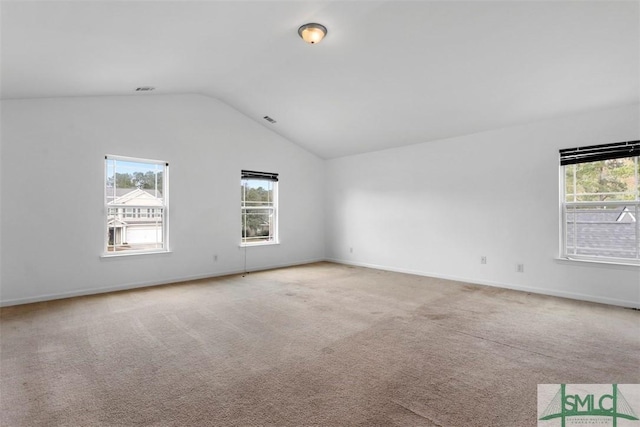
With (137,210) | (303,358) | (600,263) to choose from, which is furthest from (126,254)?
(600,263)

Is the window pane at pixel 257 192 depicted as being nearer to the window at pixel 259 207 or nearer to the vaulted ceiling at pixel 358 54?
the window at pixel 259 207

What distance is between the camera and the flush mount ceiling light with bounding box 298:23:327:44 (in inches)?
129

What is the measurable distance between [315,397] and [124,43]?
11.3 feet

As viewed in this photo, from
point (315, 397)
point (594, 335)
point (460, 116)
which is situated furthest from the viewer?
point (460, 116)

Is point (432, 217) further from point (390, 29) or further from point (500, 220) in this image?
point (390, 29)

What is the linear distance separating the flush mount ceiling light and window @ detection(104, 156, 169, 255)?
125 inches

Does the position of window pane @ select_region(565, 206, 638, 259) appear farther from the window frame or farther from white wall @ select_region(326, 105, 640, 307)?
the window frame

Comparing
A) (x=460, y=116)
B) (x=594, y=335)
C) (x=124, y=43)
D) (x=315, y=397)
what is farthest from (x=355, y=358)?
(x=460, y=116)

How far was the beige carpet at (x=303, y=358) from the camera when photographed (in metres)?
1.85

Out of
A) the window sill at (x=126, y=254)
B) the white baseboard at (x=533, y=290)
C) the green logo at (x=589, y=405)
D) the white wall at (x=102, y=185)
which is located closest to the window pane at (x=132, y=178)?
the white wall at (x=102, y=185)

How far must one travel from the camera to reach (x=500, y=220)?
4855 millimetres

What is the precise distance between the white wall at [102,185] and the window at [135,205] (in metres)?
0.14

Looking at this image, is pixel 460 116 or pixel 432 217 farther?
pixel 432 217

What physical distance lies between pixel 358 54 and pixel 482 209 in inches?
120
